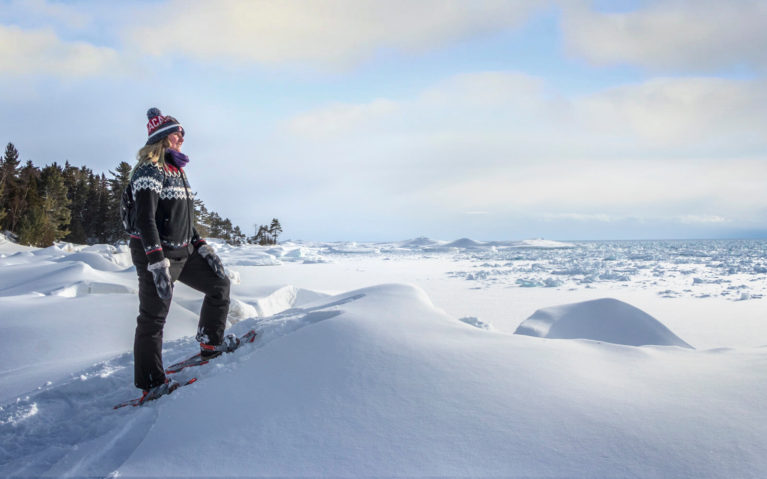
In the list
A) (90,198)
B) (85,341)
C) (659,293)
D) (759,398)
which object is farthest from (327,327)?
(90,198)

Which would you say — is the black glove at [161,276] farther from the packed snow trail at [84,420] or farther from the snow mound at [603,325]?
the snow mound at [603,325]

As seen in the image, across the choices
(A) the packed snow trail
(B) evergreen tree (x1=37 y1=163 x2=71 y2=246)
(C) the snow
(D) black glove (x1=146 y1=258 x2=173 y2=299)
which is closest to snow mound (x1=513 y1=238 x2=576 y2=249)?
(B) evergreen tree (x1=37 y1=163 x2=71 y2=246)

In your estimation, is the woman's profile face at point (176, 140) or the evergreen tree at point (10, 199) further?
the evergreen tree at point (10, 199)

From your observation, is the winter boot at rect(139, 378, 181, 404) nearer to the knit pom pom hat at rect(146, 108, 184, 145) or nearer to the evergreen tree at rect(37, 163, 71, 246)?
the knit pom pom hat at rect(146, 108, 184, 145)

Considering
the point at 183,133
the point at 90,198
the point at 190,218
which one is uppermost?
the point at 90,198

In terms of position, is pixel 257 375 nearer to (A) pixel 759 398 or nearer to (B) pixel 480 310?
(A) pixel 759 398

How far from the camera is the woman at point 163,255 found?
2.15 meters

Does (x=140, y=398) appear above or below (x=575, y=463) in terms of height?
below

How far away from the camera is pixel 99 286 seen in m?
5.62

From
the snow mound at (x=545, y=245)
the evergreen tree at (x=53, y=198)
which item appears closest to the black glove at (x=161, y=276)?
the evergreen tree at (x=53, y=198)

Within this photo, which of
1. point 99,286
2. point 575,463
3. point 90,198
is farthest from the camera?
point 90,198

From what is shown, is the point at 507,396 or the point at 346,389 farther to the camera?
the point at 346,389

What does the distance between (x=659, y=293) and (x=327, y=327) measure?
28.9ft

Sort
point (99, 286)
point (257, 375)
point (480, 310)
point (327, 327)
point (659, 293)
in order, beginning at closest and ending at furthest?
point (257, 375) → point (327, 327) → point (99, 286) → point (480, 310) → point (659, 293)
